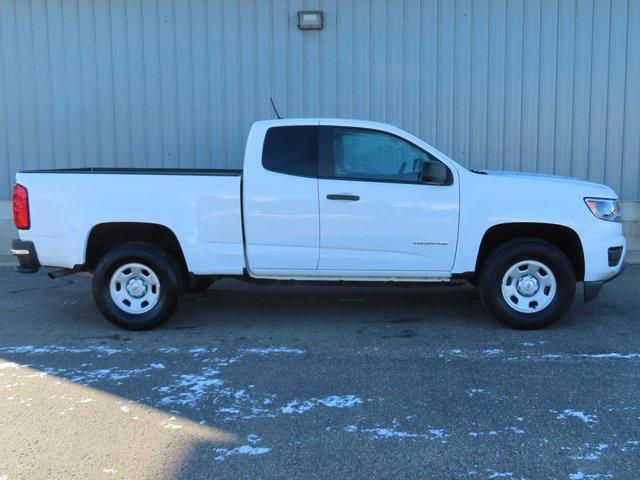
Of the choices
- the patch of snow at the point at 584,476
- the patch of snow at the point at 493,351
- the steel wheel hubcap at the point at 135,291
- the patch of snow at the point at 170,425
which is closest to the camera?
the patch of snow at the point at 584,476

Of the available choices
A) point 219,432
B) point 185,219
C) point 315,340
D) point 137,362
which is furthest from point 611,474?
point 185,219

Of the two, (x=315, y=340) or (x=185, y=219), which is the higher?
(x=185, y=219)

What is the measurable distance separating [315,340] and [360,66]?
5.99m

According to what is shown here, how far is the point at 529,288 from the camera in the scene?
20.7ft

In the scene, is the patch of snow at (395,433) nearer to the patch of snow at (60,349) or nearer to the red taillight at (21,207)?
the patch of snow at (60,349)

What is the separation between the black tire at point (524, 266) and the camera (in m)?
6.23

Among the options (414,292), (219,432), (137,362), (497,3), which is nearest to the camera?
(219,432)

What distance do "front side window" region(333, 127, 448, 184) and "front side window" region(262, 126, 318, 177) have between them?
0.21 metres

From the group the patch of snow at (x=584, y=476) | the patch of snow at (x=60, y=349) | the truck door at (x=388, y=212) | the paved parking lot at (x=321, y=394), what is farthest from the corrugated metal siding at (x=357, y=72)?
the patch of snow at (x=584, y=476)

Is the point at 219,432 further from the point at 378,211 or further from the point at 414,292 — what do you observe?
the point at 414,292

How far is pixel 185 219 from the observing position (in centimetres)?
629

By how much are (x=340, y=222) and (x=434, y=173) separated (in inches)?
37.4

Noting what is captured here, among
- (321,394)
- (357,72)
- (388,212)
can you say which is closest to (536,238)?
(388,212)

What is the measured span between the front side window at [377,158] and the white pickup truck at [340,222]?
11mm
